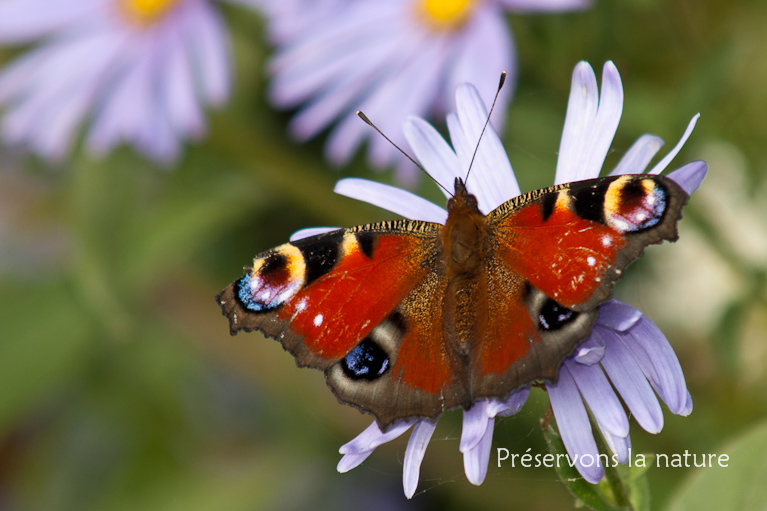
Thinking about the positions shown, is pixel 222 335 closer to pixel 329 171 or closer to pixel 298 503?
pixel 298 503

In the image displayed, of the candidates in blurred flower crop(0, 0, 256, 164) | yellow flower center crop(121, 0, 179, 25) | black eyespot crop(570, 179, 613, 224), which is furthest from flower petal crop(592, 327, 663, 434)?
yellow flower center crop(121, 0, 179, 25)

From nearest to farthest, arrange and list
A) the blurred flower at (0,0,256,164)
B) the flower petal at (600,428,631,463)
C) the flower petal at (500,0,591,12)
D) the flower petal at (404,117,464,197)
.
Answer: the flower petal at (600,428,631,463)
the flower petal at (404,117,464,197)
the flower petal at (500,0,591,12)
the blurred flower at (0,0,256,164)

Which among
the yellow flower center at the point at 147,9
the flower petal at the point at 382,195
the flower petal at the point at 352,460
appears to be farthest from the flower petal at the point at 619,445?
the yellow flower center at the point at 147,9

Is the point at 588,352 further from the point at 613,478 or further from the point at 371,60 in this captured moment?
the point at 371,60

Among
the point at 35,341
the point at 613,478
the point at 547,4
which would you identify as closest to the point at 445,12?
the point at 547,4

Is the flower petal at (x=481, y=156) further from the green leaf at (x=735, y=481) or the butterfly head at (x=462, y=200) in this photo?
the green leaf at (x=735, y=481)

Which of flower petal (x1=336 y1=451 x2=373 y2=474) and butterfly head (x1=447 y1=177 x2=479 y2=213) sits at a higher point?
butterfly head (x1=447 y1=177 x2=479 y2=213)

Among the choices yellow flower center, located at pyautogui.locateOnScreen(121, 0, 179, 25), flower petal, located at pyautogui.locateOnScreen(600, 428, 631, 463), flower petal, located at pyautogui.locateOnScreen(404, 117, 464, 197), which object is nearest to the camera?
flower petal, located at pyautogui.locateOnScreen(600, 428, 631, 463)

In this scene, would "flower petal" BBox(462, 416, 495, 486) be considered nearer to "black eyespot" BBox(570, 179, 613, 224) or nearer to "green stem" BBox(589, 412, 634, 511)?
"green stem" BBox(589, 412, 634, 511)
